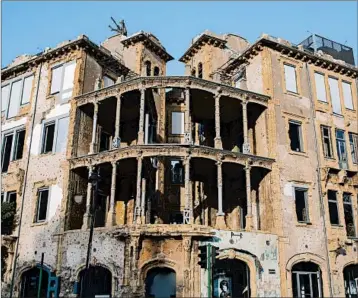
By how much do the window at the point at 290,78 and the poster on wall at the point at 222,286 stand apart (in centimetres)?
1200

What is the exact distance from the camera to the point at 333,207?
23797 mm

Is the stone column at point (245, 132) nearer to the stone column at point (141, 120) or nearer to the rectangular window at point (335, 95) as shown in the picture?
the stone column at point (141, 120)

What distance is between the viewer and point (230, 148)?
27359 mm

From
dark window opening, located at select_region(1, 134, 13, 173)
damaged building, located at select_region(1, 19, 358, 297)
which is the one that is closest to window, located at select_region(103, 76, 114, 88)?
damaged building, located at select_region(1, 19, 358, 297)

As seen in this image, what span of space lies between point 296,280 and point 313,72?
13.2m

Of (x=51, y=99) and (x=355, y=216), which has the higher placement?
(x=51, y=99)

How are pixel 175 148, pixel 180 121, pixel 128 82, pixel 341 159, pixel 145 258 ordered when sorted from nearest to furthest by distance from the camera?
pixel 145 258
pixel 175 148
pixel 128 82
pixel 341 159
pixel 180 121

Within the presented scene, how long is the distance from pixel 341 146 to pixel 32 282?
66.0ft

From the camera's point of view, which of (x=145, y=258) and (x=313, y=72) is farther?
(x=313, y=72)

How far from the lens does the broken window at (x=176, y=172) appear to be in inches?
1085

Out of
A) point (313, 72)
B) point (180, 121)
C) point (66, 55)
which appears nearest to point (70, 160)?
point (66, 55)

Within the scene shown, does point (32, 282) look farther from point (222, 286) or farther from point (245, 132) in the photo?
point (245, 132)

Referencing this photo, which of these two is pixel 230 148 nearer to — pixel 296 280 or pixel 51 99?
pixel 296 280

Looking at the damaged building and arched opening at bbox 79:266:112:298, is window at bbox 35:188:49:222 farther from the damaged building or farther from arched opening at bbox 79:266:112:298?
arched opening at bbox 79:266:112:298
